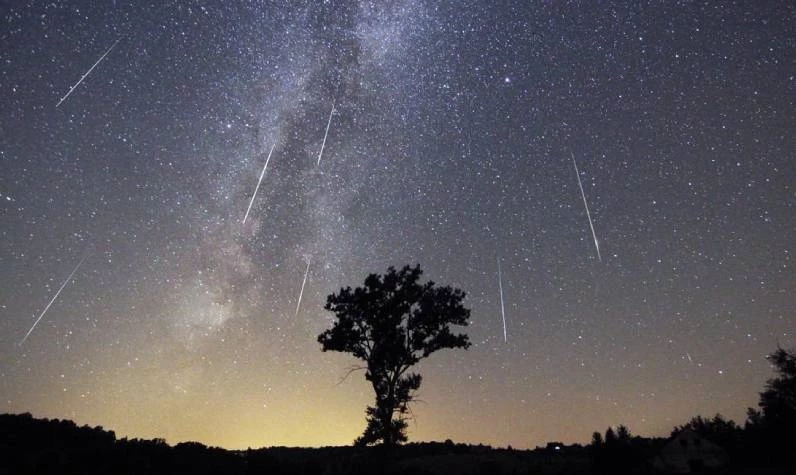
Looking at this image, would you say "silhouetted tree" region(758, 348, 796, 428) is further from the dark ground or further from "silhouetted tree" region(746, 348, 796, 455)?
the dark ground

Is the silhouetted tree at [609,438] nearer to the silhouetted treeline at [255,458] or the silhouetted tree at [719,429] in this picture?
the silhouetted treeline at [255,458]

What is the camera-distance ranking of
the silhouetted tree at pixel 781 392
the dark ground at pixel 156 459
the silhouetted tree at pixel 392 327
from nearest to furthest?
the dark ground at pixel 156 459 → the silhouetted tree at pixel 392 327 → the silhouetted tree at pixel 781 392

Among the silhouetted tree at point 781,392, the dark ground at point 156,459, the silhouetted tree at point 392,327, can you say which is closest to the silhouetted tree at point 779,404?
the silhouetted tree at point 781,392

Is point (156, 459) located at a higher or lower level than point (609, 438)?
lower

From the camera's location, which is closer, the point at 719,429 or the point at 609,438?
the point at 609,438

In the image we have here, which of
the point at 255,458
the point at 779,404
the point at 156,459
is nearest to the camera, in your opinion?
the point at 156,459

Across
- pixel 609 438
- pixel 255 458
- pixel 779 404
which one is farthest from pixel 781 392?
pixel 255 458

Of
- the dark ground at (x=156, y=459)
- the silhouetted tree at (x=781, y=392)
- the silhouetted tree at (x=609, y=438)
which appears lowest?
the dark ground at (x=156, y=459)

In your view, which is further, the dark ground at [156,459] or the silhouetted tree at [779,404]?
the silhouetted tree at [779,404]

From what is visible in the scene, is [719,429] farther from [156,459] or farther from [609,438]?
[156,459]

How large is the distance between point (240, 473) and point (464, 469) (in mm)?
13189

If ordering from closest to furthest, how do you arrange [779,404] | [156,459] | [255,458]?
[156,459]
[255,458]
[779,404]

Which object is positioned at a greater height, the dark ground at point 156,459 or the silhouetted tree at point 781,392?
the silhouetted tree at point 781,392

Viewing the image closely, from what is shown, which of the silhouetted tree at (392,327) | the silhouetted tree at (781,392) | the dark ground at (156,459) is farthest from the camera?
the silhouetted tree at (781,392)
